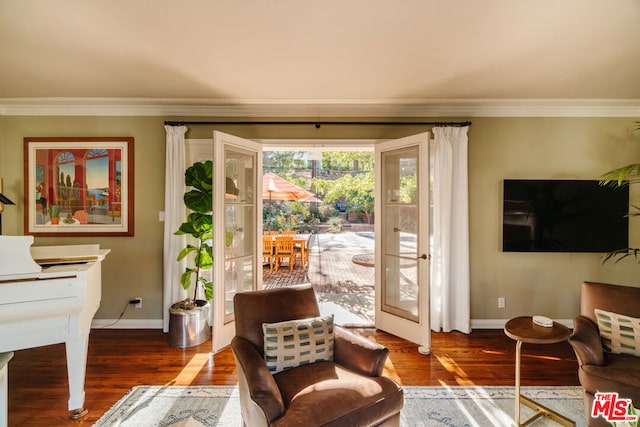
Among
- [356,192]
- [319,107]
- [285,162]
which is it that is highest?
[285,162]

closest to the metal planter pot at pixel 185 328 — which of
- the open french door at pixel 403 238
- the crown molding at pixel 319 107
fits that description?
the open french door at pixel 403 238

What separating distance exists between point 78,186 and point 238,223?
1966mm

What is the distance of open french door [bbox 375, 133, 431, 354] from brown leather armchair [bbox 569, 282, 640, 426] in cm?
117

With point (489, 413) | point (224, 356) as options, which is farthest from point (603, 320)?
point (224, 356)

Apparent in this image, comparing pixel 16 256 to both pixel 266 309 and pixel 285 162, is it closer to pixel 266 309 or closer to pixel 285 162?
pixel 266 309

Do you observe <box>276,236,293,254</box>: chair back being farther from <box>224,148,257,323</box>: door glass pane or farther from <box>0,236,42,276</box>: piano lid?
<box>0,236,42,276</box>: piano lid

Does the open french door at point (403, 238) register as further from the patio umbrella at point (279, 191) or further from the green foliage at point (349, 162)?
the green foliage at point (349, 162)

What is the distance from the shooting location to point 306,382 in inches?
63.2

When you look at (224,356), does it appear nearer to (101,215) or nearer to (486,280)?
(101,215)

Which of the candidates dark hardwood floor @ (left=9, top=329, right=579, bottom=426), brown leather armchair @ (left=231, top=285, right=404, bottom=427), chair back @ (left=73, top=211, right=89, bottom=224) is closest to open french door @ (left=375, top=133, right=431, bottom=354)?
dark hardwood floor @ (left=9, top=329, right=579, bottom=426)

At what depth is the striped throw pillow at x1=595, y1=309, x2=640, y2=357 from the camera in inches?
75.3

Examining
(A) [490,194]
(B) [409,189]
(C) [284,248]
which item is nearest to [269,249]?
(C) [284,248]

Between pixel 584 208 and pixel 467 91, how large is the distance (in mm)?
1886

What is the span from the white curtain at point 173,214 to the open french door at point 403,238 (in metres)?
2.25
